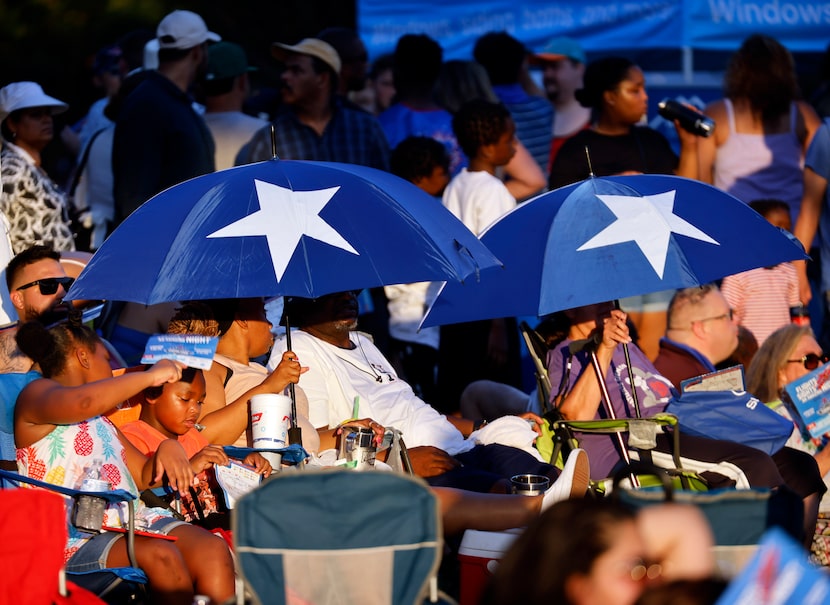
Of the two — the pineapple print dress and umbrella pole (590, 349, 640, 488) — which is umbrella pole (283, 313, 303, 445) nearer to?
the pineapple print dress

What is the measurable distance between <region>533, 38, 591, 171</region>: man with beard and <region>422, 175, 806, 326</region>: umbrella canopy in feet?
14.2

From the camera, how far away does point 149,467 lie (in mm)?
5270

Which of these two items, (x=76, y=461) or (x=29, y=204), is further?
(x=29, y=204)

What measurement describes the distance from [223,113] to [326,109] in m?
1.06

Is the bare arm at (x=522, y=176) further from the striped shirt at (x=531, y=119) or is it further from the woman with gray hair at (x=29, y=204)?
the woman with gray hair at (x=29, y=204)

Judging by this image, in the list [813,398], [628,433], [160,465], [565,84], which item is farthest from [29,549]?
[565,84]

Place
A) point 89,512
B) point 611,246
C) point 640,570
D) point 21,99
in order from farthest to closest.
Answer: point 21,99
point 611,246
point 89,512
point 640,570

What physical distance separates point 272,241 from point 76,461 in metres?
1.10

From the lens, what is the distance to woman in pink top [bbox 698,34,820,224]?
29.9 ft

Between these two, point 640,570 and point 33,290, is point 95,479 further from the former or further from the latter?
point 640,570

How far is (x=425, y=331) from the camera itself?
27.4 ft

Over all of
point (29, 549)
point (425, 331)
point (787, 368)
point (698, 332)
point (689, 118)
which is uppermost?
point (29, 549)

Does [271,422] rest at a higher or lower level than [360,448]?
higher

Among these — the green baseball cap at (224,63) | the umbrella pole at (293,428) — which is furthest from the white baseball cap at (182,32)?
the umbrella pole at (293,428)
